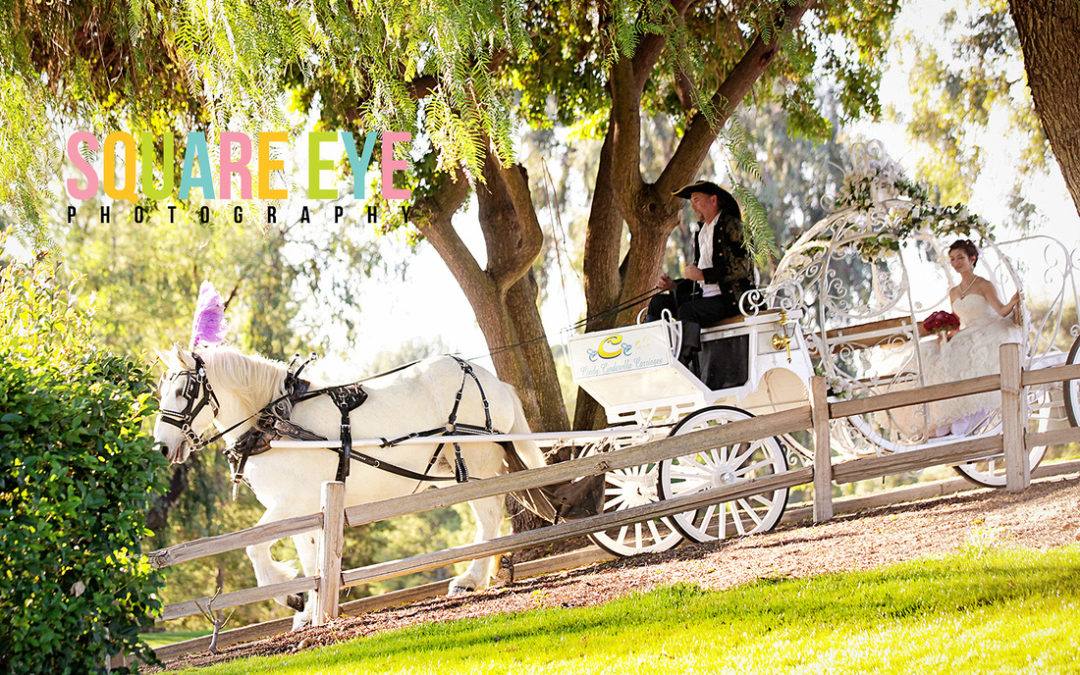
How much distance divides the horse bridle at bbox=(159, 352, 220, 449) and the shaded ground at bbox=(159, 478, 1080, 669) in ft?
5.01

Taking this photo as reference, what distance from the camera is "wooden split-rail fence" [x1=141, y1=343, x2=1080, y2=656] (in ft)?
23.0

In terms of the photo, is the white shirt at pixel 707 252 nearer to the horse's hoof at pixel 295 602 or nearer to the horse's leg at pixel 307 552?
the horse's leg at pixel 307 552

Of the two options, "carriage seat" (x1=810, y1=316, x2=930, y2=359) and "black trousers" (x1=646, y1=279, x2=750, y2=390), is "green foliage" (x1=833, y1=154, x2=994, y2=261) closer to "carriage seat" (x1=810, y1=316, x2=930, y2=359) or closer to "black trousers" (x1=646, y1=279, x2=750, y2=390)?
"carriage seat" (x1=810, y1=316, x2=930, y2=359)

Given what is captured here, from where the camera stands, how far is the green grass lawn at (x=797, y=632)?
446 cm

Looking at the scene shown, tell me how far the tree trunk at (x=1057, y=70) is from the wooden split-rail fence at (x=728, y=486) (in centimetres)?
146

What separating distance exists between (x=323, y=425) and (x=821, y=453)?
3688 millimetres

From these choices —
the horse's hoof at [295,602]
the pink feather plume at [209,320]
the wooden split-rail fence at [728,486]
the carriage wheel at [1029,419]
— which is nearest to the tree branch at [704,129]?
the wooden split-rail fence at [728,486]

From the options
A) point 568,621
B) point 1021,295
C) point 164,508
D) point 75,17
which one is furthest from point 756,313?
point 164,508

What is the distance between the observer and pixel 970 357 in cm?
830

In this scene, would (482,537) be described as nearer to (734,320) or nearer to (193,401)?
(193,401)

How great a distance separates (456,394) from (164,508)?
8.35 metres

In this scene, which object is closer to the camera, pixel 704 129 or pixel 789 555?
pixel 789 555

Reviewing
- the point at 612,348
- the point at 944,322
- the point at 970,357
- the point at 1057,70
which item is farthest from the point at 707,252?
the point at 1057,70

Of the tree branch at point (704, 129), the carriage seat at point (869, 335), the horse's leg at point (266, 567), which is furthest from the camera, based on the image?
the tree branch at point (704, 129)
